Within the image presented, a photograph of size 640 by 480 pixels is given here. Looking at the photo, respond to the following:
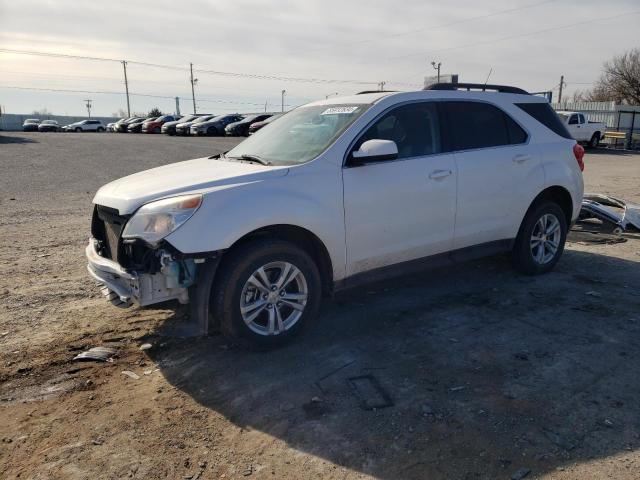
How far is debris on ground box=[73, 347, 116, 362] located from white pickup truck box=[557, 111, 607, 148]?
2850cm

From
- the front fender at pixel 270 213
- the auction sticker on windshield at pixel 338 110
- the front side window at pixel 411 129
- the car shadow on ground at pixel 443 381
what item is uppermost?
the auction sticker on windshield at pixel 338 110

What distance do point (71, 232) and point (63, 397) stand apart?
15.9 feet

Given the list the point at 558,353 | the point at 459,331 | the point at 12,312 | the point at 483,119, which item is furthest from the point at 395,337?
the point at 12,312

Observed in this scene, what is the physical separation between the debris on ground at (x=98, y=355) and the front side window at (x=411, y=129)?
8.46ft

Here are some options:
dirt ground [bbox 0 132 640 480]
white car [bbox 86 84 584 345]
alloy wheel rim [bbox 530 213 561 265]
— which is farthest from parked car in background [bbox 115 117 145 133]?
alloy wheel rim [bbox 530 213 561 265]

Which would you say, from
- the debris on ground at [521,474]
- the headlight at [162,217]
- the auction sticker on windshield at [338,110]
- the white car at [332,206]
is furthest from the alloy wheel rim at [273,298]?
the debris on ground at [521,474]

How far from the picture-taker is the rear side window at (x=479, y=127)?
16.5 feet

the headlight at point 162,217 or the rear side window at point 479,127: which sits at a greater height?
the rear side window at point 479,127

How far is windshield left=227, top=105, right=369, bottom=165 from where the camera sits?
4395 millimetres

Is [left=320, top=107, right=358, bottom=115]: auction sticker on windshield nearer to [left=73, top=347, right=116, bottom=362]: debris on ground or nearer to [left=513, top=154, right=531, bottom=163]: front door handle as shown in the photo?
[left=513, top=154, right=531, bottom=163]: front door handle

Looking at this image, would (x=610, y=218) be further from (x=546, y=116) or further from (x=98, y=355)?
(x=98, y=355)

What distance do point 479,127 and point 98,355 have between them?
3.96 m

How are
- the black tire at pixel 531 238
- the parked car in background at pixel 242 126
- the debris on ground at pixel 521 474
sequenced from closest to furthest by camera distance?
the debris on ground at pixel 521 474, the black tire at pixel 531 238, the parked car in background at pixel 242 126

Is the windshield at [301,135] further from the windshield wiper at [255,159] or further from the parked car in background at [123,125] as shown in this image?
the parked car in background at [123,125]
